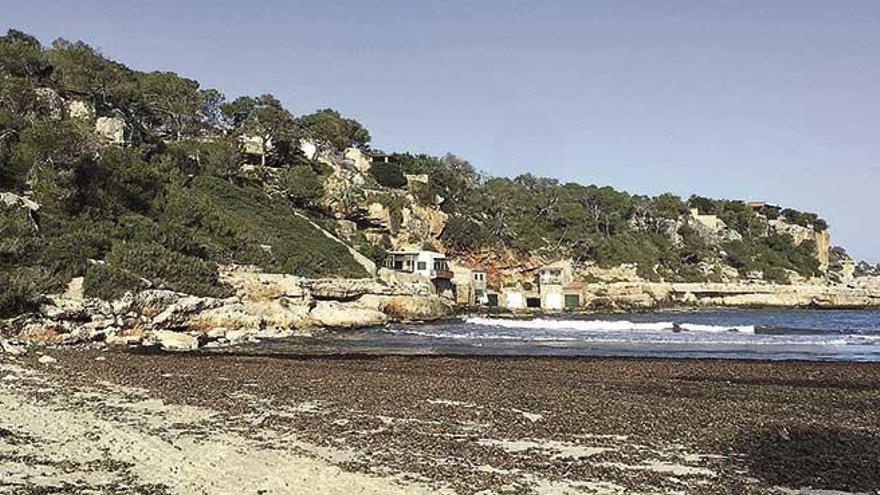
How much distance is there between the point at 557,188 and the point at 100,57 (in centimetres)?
7127

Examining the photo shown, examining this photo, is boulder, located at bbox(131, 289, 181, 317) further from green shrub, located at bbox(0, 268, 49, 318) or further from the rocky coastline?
green shrub, located at bbox(0, 268, 49, 318)

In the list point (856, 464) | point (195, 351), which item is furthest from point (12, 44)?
point (856, 464)

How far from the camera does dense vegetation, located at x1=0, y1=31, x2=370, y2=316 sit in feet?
126

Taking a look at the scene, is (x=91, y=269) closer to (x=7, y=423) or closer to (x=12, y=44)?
(x=7, y=423)

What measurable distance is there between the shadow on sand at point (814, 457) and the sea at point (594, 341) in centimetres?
1880

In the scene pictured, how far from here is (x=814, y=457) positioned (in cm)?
1270

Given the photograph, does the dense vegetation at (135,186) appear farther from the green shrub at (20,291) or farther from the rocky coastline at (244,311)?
the rocky coastline at (244,311)

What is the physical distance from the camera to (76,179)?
4775 centimetres

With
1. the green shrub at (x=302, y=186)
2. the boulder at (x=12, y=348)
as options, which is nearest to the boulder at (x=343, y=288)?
the green shrub at (x=302, y=186)

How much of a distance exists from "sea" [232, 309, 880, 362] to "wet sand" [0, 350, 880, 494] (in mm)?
8767

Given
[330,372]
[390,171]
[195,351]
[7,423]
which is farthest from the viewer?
[390,171]

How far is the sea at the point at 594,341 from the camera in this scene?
3425 cm

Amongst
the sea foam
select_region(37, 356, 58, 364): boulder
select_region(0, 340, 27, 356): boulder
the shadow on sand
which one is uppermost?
select_region(0, 340, 27, 356): boulder

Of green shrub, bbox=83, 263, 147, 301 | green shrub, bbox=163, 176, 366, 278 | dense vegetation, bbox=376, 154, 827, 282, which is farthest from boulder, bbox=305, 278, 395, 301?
dense vegetation, bbox=376, 154, 827, 282
